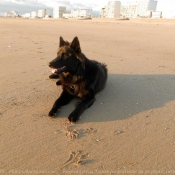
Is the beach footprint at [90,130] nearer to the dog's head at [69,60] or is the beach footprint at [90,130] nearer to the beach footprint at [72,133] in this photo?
the beach footprint at [72,133]

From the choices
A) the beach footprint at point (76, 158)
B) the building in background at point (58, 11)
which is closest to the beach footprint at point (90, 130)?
the beach footprint at point (76, 158)

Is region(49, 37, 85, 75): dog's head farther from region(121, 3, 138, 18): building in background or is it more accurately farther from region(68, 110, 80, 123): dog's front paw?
region(121, 3, 138, 18): building in background

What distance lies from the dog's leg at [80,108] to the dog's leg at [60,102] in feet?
0.92

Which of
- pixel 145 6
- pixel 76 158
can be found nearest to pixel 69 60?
pixel 76 158

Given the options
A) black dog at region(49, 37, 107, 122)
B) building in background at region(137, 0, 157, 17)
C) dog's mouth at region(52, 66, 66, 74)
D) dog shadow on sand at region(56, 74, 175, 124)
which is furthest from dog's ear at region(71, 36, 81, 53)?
building in background at region(137, 0, 157, 17)

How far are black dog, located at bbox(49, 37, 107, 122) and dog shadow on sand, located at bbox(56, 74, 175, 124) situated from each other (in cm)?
14

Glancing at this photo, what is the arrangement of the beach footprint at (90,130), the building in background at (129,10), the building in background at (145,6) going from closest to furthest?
the beach footprint at (90,130), the building in background at (145,6), the building in background at (129,10)

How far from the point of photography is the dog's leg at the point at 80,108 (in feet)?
8.85

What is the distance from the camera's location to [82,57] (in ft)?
10.7

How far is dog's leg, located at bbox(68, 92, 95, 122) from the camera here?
270cm

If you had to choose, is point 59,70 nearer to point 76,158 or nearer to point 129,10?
point 76,158

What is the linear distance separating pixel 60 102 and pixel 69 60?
715 millimetres

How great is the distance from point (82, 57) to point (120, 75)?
176 cm

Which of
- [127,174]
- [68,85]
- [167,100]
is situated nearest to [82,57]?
[68,85]
